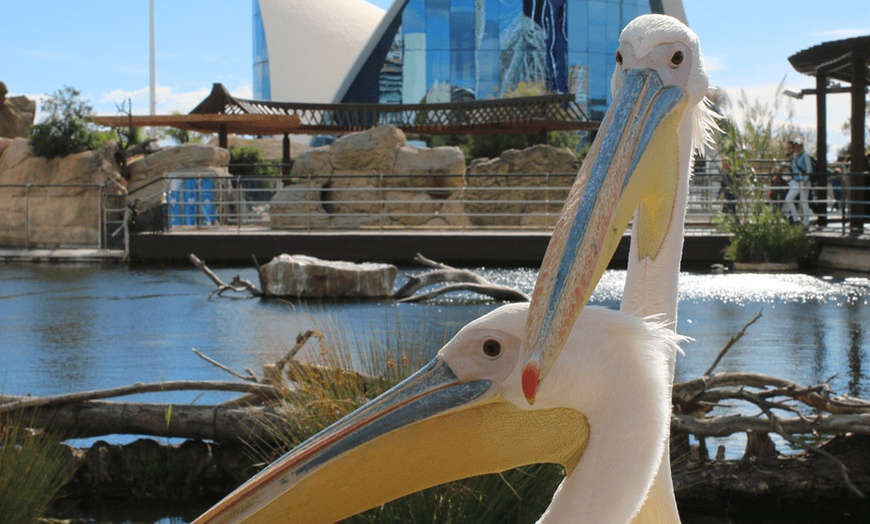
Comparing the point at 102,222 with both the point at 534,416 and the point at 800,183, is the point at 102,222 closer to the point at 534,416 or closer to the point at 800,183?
the point at 800,183

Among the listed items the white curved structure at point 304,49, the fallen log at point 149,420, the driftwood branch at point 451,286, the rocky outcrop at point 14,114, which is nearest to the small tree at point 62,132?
the rocky outcrop at point 14,114

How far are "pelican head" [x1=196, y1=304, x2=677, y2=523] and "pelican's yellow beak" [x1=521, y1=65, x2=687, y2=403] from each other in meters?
0.13

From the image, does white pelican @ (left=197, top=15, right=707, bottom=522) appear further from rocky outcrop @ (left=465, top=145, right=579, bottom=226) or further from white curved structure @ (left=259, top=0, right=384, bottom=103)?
white curved structure @ (left=259, top=0, right=384, bottom=103)

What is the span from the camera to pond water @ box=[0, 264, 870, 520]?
7.79 metres

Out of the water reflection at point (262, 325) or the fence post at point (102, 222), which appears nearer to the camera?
the water reflection at point (262, 325)

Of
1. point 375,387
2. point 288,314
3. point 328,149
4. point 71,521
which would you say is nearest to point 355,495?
point 375,387

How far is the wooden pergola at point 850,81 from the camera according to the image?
14.7 m

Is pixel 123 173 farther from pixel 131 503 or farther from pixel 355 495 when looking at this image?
pixel 355 495

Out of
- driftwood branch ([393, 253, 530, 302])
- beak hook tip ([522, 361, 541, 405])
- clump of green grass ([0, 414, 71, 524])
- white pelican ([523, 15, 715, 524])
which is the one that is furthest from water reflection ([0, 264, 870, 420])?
beak hook tip ([522, 361, 541, 405])

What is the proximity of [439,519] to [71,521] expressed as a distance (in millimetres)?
1975

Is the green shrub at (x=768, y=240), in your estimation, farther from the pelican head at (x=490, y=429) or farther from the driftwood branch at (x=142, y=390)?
the pelican head at (x=490, y=429)

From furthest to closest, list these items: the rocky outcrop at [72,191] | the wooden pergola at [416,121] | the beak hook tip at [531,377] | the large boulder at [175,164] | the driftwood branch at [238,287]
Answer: the wooden pergola at [416,121] → the large boulder at [175,164] → the rocky outcrop at [72,191] → the driftwood branch at [238,287] → the beak hook tip at [531,377]

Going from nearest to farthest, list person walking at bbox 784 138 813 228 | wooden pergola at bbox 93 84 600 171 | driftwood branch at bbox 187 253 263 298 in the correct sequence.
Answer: driftwood branch at bbox 187 253 263 298 < person walking at bbox 784 138 813 228 < wooden pergola at bbox 93 84 600 171

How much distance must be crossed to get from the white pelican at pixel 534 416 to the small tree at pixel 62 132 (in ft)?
70.8
